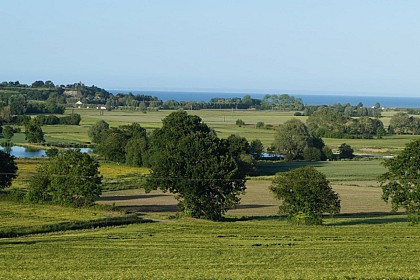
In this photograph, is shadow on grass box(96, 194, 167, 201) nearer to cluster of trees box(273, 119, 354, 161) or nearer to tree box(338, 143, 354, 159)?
cluster of trees box(273, 119, 354, 161)

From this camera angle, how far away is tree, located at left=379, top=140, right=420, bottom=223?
4794 centimetres

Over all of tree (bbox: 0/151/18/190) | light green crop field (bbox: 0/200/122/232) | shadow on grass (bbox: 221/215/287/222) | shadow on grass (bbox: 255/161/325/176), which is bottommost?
shadow on grass (bbox: 255/161/325/176)

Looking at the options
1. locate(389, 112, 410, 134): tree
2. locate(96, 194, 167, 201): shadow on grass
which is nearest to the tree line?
locate(96, 194, 167, 201): shadow on grass

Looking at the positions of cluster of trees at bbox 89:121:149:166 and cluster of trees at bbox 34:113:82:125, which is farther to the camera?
cluster of trees at bbox 34:113:82:125

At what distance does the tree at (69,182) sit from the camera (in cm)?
5372

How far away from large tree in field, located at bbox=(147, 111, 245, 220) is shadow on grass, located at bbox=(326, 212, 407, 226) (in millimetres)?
7101

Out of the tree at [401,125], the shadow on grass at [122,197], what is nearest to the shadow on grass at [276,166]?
the shadow on grass at [122,197]

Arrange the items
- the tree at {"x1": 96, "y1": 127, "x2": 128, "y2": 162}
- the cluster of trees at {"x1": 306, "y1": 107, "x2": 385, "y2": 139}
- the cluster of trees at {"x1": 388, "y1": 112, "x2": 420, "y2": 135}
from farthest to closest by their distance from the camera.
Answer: the cluster of trees at {"x1": 388, "y1": 112, "x2": 420, "y2": 135} < the cluster of trees at {"x1": 306, "y1": 107, "x2": 385, "y2": 139} < the tree at {"x1": 96, "y1": 127, "x2": 128, "y2": 162}

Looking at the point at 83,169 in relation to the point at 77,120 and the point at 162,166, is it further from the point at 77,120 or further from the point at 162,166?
the point at 77,120

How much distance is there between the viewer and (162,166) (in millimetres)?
54062

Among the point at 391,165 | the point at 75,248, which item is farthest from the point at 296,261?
the point at 391,165

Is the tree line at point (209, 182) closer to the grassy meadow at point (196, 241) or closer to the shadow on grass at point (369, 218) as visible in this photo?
the grassy meadow at point (196, 241)

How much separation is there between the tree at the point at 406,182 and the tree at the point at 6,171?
28.7 meters

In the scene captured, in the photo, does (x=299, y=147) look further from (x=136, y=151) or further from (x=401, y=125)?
(x=401, y=125)
